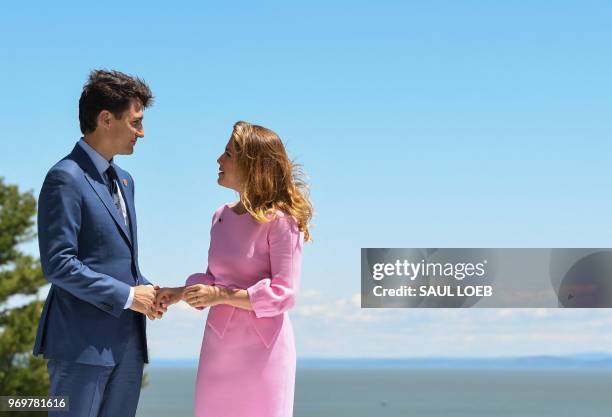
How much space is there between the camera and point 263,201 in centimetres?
311

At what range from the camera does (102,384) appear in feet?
9.98

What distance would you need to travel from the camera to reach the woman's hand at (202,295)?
9.99ft

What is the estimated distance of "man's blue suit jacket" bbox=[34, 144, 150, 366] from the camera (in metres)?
2.97

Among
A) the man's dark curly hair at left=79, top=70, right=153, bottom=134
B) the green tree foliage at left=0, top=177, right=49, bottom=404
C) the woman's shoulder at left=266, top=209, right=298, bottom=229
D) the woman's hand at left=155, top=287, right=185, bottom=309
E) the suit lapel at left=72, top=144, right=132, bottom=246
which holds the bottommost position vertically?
the woman's hand at left=155, top=287, right=185, bottom=309

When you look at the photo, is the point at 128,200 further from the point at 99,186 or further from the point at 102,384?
the point at 102,384

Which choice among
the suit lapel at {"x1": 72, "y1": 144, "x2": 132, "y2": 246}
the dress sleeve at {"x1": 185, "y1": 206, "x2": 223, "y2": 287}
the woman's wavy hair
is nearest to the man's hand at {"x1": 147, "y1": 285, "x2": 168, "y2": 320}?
the dress sleeve at {"x1": 185, "y1": 206, "x2": 223, "y2": 287}

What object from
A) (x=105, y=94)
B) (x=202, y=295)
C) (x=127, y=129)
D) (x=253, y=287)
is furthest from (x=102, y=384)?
(x=105, y=94)

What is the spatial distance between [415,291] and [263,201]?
5.33m

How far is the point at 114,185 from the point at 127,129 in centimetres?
20

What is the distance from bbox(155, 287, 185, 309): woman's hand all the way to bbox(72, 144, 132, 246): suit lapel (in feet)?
0.63

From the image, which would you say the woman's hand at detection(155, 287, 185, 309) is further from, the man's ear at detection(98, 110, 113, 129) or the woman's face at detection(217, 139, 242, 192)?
the man's ear at detection(98, 110, 113, 129)

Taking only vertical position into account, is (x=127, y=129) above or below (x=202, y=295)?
above

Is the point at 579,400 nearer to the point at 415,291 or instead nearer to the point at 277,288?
the point at 415,291

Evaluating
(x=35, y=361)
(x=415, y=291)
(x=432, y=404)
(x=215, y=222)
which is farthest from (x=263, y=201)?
(x=432, y=404)
